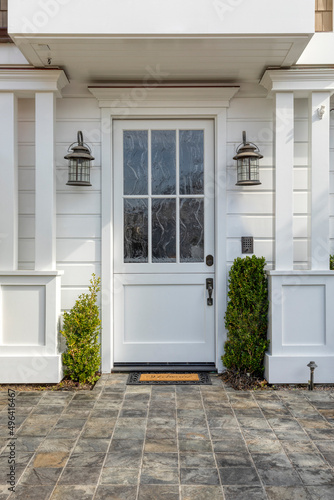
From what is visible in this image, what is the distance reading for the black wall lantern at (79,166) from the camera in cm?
367

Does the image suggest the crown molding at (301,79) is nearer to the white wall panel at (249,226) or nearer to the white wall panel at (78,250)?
the white wall panel at (249,226)

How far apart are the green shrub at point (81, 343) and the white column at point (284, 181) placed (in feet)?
5.39

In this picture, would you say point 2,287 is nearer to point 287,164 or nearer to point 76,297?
point 76,297

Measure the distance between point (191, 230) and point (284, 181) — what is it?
0.93 m

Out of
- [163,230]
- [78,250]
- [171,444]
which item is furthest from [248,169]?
[171,444]

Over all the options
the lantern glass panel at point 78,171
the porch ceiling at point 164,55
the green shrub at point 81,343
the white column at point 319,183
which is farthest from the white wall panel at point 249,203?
the green shrub at point 81,343

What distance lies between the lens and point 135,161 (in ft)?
13.1

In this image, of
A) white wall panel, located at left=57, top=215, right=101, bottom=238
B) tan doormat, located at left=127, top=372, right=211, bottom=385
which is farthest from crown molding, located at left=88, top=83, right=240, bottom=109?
tan doormat, located at left=127, top=372, right=211, bottom=385

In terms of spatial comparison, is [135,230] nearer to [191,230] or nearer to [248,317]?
[191,230]

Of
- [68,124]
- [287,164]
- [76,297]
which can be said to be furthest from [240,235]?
[68,124]

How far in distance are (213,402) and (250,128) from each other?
7.77ft

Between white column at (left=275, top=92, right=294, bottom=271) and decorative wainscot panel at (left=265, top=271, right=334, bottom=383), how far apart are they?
0.18m

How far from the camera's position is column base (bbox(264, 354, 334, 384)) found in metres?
3.59

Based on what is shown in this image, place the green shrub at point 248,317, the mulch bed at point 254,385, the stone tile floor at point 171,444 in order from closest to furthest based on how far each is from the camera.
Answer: the stone tile floor at point 171,444, the mulch bed at point 254,385, the green shrub at point 248,317
